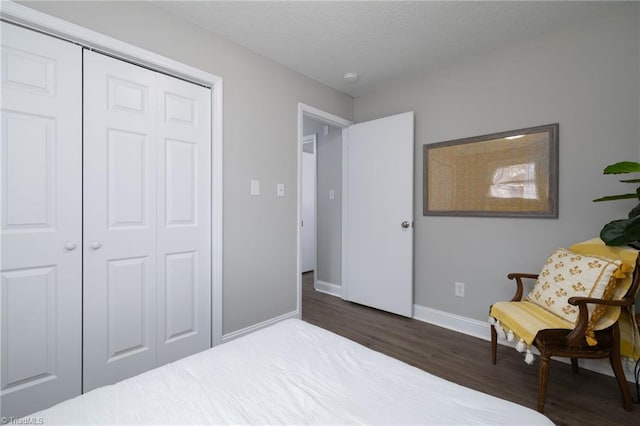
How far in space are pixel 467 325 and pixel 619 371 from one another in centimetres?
110

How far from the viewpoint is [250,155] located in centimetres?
253

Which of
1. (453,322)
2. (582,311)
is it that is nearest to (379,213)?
(453,322)

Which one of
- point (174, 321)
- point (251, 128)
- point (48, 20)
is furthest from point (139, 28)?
point (174, 321)

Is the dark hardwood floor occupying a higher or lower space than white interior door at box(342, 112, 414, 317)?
lower

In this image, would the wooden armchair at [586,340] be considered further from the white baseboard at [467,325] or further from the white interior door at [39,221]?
the white interior door at [39,221]

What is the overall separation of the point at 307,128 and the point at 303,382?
146 inches

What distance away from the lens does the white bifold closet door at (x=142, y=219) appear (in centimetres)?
177

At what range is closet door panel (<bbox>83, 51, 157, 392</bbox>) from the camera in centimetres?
175

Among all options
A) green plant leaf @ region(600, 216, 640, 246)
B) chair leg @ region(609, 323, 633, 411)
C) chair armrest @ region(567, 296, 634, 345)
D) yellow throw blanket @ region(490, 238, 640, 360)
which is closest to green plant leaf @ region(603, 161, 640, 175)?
green plant leaf @ region(600, 216, 640, 246)

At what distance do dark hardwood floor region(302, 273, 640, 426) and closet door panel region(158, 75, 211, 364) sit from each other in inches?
50.1

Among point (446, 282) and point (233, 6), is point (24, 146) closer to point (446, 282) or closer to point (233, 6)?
point (233, 6)

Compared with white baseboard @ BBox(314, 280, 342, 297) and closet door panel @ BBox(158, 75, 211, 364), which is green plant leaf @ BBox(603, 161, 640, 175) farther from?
white baseboard @ BBox(314, 280, 342, 297)

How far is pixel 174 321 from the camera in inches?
83.3

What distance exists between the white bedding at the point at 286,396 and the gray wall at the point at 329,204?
2.75 metres
